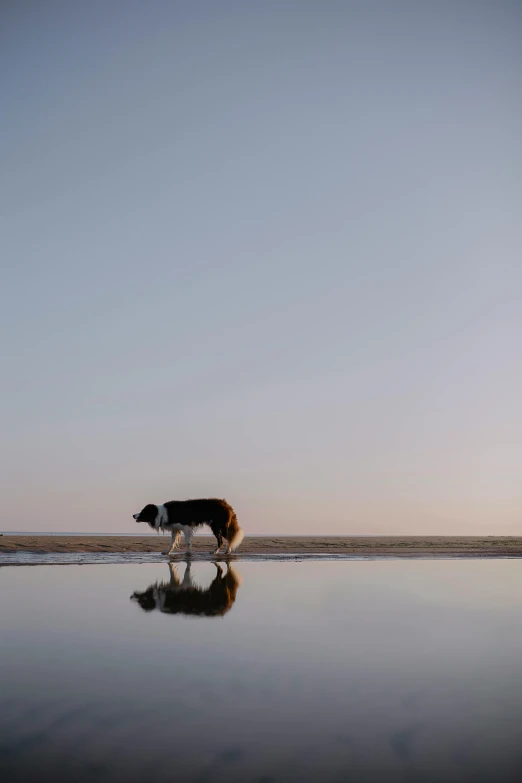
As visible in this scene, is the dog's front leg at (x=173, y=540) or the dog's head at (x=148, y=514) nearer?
the dog's front leg at (x=173, y=540)

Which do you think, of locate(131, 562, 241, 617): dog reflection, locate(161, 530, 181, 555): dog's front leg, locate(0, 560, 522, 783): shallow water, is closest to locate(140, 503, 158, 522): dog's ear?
locate(161, 530, 181, 555): dog's front leg

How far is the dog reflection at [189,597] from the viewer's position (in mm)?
8205

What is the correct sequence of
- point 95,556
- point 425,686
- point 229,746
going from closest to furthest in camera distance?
point 229,746 → point 425,686 → point 95,556

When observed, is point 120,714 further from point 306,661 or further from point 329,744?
point 306,661

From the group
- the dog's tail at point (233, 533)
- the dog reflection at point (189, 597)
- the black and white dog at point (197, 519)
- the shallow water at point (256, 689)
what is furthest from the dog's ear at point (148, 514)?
the shallow water at point (256, 689)

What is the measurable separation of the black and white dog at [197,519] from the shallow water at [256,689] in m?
12.5

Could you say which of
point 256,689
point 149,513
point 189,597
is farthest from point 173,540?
point 256,689

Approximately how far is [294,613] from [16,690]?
463cm

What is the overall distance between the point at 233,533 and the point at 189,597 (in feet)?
41.2

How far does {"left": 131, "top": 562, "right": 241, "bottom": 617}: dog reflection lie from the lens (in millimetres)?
8205

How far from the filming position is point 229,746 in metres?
3.46

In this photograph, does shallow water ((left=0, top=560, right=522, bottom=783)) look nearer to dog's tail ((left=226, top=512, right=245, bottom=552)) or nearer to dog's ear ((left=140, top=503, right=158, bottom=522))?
dog's tail ((left=226, top=512, right=245, bottom=552))

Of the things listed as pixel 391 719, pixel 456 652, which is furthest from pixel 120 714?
pixel 456 652

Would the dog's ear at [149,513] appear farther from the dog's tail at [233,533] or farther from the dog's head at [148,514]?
the dog's tail at [233,533]
